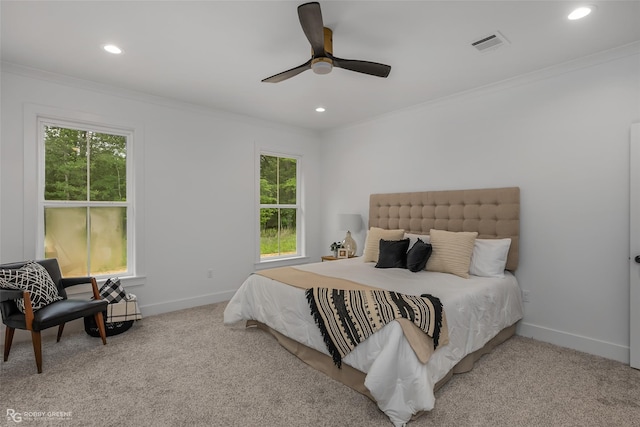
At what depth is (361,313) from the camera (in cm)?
228

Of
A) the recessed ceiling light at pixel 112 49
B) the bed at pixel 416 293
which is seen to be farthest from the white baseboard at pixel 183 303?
the recessed ceiling light at pixel 112 49

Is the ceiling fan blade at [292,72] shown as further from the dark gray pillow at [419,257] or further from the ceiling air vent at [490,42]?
the dark gray pillow at [419,257]

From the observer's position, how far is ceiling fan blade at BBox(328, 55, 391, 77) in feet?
8.20

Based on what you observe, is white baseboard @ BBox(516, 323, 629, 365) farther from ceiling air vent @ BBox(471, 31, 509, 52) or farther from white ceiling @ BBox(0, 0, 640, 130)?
ceiling air vent @ BBox(471, 31, 509, 52)

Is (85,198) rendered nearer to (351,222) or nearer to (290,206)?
(290,206)

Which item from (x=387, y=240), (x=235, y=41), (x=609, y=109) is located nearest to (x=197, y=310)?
(x=387, y=240)

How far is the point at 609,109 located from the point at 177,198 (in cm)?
460

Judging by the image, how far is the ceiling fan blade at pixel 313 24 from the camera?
75.5 inches

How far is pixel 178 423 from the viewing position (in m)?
1.98

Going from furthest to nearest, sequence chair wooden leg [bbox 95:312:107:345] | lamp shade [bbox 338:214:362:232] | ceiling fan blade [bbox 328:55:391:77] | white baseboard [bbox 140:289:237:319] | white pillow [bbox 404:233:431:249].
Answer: lamp shade [bbox 338:214:362:232] < white baseboard [bbox 140:289:237:319] < white pillow [bbox 404:233:431:249] < chair wooden leg [bbox 95:312:107:345] < ceiling fan blade [bbox 328:55:391:77]

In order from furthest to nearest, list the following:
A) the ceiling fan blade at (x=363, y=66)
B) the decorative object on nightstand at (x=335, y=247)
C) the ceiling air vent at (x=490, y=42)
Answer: the decorative object on nightstand at (x=335, y=247)
the ceiling air vent at (x=490, y=42)
the ceiling fan blade at (x=363, y=66)

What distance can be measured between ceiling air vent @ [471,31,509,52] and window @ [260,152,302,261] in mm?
3256

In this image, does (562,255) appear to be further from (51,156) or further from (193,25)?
(51,156)

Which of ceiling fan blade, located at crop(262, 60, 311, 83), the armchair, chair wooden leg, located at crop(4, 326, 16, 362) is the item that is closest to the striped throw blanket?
ceiling fan blade, located at crop(262, 60, 311, 83)
